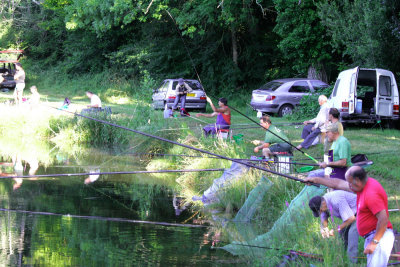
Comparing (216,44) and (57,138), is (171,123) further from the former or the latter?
(216,44)

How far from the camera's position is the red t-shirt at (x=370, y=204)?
509cm

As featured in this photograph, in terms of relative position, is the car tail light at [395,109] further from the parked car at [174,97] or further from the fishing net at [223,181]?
the parked car at [174,97]

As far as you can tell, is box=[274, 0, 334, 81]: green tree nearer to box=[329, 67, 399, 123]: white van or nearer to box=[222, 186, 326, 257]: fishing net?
box=[329, 67, 399, 123]: white van

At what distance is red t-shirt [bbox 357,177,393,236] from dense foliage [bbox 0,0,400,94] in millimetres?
11525

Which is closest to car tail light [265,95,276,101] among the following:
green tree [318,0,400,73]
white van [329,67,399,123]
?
green tree [318,0,400,73]

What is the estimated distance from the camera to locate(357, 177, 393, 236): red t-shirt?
16.7ft

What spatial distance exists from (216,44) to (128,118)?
1323cm

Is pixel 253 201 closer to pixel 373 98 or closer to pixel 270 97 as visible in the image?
pixel 373 98

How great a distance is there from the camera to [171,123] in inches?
598

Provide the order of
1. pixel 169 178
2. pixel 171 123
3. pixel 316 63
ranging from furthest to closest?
pixel 316 63
pixel 171 123
pixel 169 178

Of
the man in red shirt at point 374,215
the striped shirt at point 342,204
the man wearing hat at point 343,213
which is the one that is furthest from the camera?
the striped shirt at point 342,204

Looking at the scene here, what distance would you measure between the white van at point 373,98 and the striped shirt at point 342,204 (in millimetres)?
9935

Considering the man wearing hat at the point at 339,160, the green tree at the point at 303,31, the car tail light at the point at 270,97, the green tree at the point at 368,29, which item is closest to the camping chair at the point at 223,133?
the man wearing hat at the point at 339,160

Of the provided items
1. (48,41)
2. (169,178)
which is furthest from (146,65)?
(169,178)
